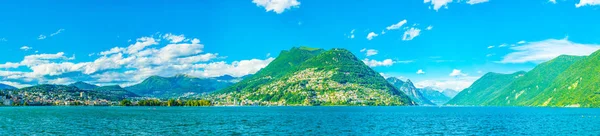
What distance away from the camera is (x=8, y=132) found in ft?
294

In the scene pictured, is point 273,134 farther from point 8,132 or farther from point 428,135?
point 8,132

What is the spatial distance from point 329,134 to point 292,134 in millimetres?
6978

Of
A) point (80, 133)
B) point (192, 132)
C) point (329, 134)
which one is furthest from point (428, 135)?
point (80, 133)

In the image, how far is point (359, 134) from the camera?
93625 mm

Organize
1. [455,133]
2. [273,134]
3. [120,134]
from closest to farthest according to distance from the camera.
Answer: [120,134] → [273,134] → [455,133]

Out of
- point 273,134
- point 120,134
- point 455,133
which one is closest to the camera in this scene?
point 120,134

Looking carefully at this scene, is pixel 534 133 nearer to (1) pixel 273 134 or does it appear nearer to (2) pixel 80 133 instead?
(1) pixel 273 134

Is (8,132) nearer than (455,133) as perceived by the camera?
Yes

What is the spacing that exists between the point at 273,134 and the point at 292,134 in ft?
11.9

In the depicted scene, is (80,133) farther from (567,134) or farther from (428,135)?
(567,134)

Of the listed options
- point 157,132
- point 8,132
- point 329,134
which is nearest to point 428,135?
point 329,134

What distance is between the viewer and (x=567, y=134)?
100125 millimetres

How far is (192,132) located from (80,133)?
19760 millimetres

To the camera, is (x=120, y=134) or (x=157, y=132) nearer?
(x=120, y=134)
